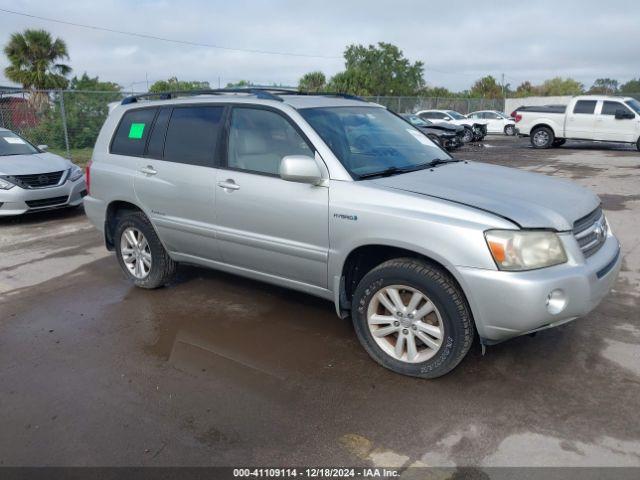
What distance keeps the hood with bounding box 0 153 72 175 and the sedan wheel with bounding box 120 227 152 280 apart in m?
4.18

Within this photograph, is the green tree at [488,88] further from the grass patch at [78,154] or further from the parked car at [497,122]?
the grass patch at [78,154]

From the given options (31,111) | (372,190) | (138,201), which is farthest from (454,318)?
(31,111)

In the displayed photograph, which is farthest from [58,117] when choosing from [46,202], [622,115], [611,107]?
[622,115]

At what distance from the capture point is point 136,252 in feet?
17.5

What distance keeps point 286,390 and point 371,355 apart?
25.2 inches

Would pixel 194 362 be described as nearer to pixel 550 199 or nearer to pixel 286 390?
pixel 286 390

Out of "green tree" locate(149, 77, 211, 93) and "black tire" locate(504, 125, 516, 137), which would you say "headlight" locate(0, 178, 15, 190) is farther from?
"black tire" locate(504, 125, 516, 137)

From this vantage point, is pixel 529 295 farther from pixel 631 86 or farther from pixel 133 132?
pixel 631 86

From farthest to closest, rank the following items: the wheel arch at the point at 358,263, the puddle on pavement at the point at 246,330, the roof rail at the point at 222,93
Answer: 1. the roof rail at the point at 222,93
2. the puddle on pavement at the point at 246,330
3. the wheel arch at the point at 358,263

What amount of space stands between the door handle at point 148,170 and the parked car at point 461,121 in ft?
Answer: 63.1

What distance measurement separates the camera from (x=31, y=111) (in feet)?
53.1

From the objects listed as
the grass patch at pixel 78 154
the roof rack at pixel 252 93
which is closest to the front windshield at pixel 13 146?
the grass patch at pixel 78 154

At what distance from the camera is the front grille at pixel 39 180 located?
8.44m

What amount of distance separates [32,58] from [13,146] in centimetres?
1740
